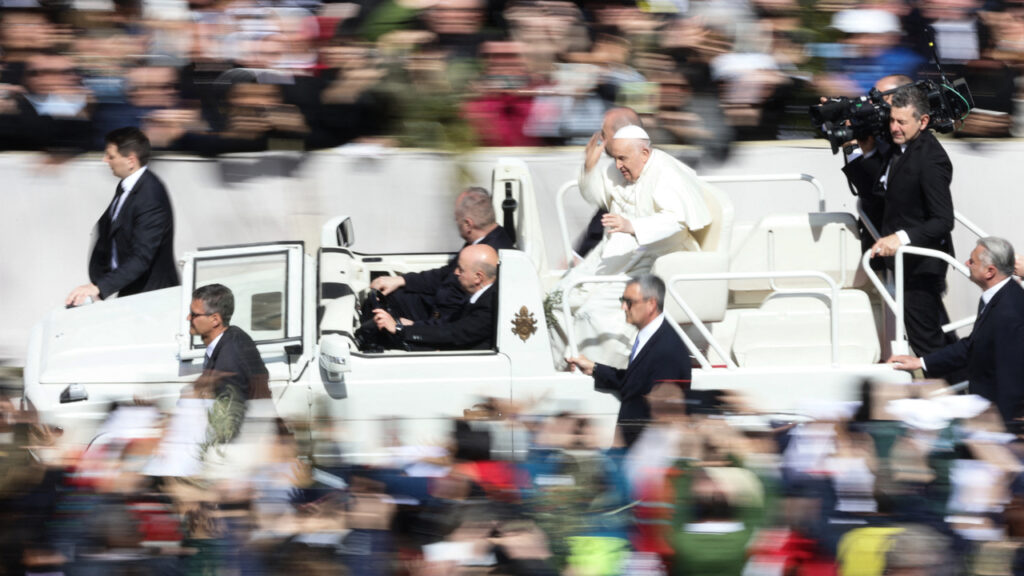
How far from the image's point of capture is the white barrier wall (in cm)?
850

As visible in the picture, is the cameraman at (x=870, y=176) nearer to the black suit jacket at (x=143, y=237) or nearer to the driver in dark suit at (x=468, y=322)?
the driver in dark suit at (x=468, y=322)

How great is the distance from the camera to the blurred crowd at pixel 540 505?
3613 mm

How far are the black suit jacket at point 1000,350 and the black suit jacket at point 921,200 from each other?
65 cm

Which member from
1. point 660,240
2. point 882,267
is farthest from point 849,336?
point 660,240

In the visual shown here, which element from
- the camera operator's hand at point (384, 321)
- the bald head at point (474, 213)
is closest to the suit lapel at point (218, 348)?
the camera operator's hand at point (384, 321)

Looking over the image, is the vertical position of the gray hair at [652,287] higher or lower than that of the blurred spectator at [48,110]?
lower

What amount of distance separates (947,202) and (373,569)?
4.03 metres

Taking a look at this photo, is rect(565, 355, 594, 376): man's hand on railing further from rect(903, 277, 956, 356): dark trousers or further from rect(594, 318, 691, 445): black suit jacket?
rect(903, 277, 956, 356): dark trousers

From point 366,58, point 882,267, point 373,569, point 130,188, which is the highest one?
point 366,58

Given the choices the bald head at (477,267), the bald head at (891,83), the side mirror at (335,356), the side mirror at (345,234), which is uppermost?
the bald head at (891,83)

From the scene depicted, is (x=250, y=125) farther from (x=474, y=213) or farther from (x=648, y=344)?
(x=648, y=344)

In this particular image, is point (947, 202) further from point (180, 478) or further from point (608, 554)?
point (180, 478)

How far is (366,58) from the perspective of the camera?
7.08 meters

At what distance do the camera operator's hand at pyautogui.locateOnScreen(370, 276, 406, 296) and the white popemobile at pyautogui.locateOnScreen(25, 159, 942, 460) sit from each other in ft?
0.42
